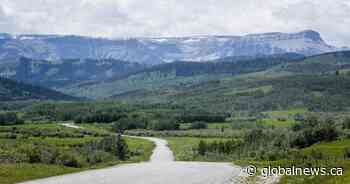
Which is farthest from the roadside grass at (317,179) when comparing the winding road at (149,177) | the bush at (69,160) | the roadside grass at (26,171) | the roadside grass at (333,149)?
the roadside grass at (333,149)

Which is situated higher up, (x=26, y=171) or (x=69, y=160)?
(x=69, y=160)

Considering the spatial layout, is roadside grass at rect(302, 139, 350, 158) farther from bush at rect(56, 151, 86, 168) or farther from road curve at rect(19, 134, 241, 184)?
bush at rect(56, 151, 86, 168)

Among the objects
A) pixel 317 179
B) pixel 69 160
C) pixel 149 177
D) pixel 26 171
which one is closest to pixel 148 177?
pixel 149 177

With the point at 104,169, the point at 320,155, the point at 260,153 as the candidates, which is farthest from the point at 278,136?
the point at 104,169

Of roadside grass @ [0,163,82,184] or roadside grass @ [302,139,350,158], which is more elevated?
roadside grass @ [302,139,350,158]

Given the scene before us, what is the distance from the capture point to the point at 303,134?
10788cm

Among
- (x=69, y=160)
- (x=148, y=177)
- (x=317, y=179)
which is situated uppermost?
(x=69, y=160)

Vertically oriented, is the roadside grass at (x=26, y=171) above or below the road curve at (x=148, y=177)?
above

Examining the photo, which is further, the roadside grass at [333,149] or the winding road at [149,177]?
the roadside grass at [333,149]

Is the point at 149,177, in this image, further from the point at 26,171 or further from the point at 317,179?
the point at 317,179

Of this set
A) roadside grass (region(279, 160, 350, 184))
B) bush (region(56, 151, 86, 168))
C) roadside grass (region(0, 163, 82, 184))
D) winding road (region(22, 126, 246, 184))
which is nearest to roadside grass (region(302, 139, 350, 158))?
winding road (region(22, 126, 246, 184))

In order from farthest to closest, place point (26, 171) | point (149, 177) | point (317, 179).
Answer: point (149, 177) < point (26, 171) < point (317, 179)

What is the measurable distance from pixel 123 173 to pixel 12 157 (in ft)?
38.8

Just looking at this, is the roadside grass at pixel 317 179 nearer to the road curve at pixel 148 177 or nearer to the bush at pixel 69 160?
the road curve at pixel 148 177
